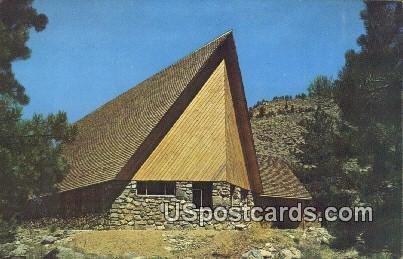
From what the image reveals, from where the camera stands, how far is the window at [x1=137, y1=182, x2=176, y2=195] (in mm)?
23609

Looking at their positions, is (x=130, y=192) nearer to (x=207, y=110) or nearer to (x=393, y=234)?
(x=207, y=110)

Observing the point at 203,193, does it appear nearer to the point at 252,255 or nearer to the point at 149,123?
the point at 149,123

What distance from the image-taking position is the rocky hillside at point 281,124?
48875 millimetres

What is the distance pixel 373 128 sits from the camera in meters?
19.7

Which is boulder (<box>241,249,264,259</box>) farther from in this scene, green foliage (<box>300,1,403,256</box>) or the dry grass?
green foliage (<box>300,1,403,256</box>)

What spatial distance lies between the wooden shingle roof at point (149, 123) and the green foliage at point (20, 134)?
5185 mm

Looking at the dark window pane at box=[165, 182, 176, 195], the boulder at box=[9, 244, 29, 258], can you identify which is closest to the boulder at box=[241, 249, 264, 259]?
the dark window pane at box=[165, 182, 176, 195]

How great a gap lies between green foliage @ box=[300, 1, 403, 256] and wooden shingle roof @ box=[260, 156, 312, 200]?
7.84m

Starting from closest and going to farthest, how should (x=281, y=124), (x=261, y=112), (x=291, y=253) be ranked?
(x=291, y=253) < (x=281, y=124) < (x=261, y=112)

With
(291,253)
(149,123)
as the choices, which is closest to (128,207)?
(149,123)

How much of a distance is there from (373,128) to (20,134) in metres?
11.0

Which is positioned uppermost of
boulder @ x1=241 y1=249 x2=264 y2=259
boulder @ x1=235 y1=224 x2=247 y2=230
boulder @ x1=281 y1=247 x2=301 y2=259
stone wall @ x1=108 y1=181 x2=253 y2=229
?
stone wall @ x1=108 y1=181 x2=253 y2=229

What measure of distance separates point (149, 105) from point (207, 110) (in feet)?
8.46

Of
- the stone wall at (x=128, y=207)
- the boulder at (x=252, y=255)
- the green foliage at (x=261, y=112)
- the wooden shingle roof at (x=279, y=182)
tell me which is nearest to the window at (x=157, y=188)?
the stone wall at (x=128, y=207)
